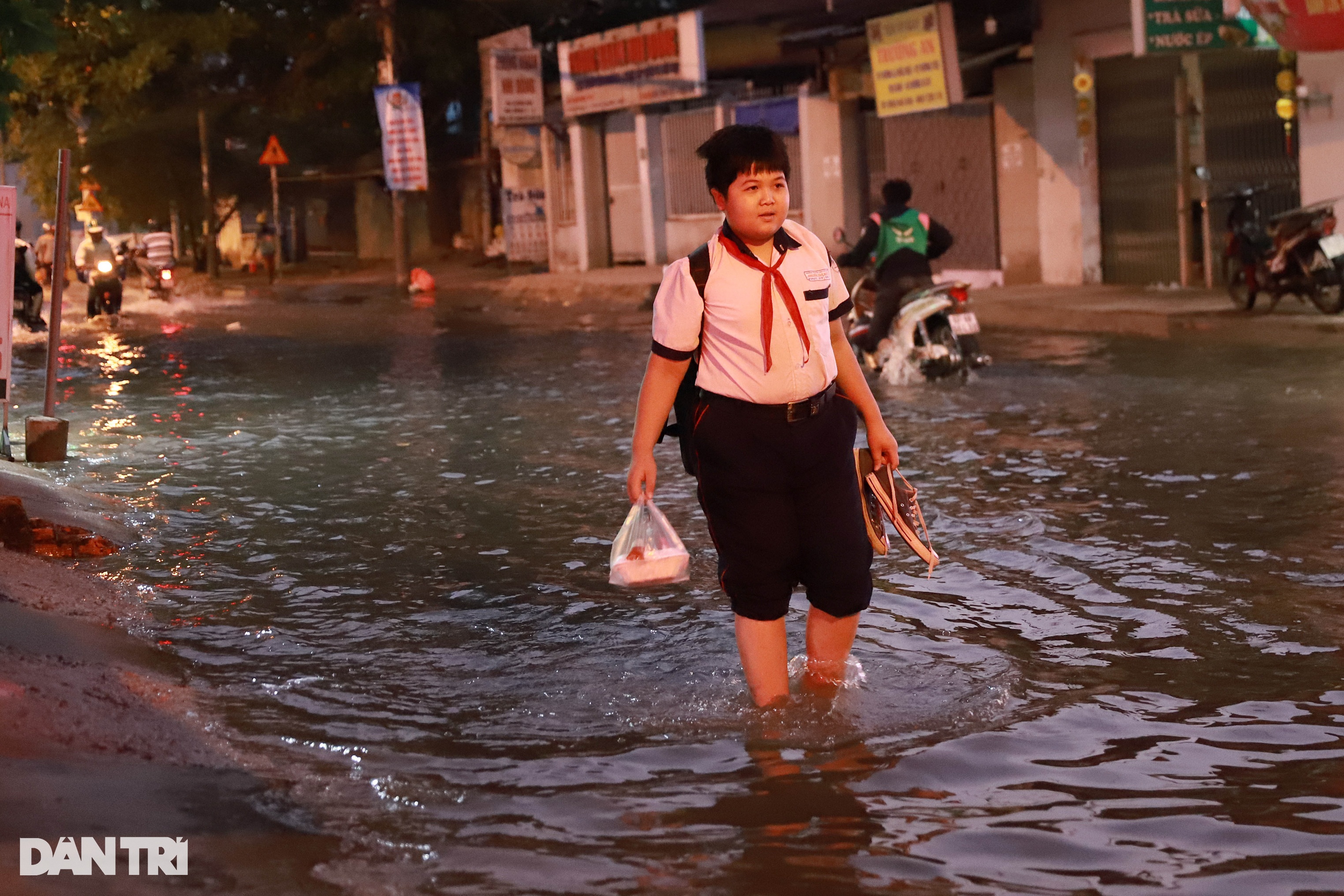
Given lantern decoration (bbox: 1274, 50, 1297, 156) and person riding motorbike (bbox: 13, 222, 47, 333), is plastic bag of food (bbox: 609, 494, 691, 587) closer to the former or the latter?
lantern decoration (bbox: 1274, 50, 1297, 156)

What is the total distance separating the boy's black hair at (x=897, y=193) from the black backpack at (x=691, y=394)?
29.0ft

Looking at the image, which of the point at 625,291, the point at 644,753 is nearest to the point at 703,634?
the point at 644,753

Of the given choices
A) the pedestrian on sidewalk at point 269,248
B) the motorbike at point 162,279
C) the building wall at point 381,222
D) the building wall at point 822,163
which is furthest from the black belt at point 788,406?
the building wall at point 381,222

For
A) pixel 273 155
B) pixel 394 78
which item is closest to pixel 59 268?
pixel 394 78

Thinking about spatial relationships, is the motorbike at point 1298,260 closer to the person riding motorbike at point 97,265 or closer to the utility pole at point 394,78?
the person riding motorbike at point 97,265

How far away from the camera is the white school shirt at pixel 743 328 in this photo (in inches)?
195

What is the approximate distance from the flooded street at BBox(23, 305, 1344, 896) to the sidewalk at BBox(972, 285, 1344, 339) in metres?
4.58

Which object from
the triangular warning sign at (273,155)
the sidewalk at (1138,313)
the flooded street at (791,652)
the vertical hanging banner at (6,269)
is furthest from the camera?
the triangular warning sign at (273,155)

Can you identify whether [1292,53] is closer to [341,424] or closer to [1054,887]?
[341,424]

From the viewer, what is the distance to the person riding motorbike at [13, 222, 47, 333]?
2252 cm

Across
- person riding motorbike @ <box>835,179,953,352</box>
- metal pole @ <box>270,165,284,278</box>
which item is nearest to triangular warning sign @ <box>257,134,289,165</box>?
metal pole @ <box>270,165,284,278</box>

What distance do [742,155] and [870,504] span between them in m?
1.26

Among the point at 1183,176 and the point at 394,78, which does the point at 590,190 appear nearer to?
the point at 394,78

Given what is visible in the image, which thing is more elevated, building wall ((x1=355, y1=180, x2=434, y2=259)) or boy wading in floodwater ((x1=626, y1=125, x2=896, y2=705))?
building wall ((x1=355, y1=180, x2=434, y2=259))
